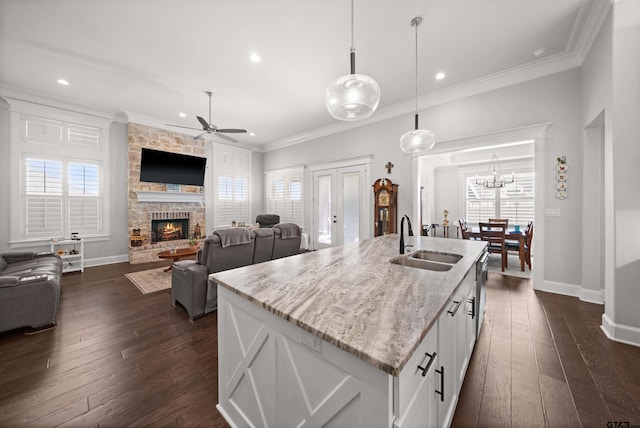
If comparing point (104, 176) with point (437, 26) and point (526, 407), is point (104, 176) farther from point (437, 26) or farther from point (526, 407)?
point (526, 407)

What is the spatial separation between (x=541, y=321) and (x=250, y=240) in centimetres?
354

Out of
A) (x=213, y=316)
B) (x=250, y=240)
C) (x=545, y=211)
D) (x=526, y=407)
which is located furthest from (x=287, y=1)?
(x=545, y=211)

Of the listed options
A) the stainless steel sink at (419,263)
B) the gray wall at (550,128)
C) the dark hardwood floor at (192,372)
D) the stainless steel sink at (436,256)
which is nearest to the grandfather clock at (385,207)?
the gray wall at (550,128)

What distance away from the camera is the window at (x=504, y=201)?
20.2 ft

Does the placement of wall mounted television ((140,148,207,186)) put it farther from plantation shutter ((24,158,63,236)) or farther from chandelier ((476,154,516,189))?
chandelier ((476,154,516,189))

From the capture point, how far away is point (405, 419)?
2.51ft

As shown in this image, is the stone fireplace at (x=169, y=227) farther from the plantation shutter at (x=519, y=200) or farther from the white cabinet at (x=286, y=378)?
the plantation shutter at (x=519, y=200)

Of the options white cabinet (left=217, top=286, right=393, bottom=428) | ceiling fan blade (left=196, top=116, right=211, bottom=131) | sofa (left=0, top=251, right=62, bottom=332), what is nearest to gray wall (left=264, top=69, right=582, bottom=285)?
ceiling fan blade (left=196, top=116, right=211, bottom=131)

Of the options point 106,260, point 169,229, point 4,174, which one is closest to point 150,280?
point 106,260

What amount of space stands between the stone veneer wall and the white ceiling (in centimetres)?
99

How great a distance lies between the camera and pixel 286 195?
7.29 meters

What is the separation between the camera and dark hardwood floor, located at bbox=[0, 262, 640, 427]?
4.84 ft

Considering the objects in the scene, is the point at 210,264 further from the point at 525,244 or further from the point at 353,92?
the point at 525,244

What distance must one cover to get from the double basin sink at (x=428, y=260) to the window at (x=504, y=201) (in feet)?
17.7
